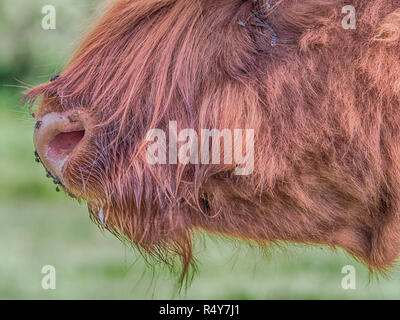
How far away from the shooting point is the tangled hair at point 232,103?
2086mm

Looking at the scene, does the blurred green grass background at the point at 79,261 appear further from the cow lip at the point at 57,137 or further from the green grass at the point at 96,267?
the cow lip at the point at 57,137

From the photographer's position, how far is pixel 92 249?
5.24 meters

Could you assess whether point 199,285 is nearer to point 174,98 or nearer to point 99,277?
point 99,277

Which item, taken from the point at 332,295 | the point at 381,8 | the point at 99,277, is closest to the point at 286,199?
the point at 381,8

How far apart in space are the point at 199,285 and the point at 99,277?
2.22 ft

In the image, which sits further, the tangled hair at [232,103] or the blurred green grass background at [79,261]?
the blurred green grass background at [79,261]

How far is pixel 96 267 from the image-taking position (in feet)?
15.9

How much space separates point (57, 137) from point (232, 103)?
53 cm

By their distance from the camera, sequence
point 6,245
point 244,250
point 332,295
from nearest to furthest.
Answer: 1. point 244,250
2. point 332,295
3. point 6,245
